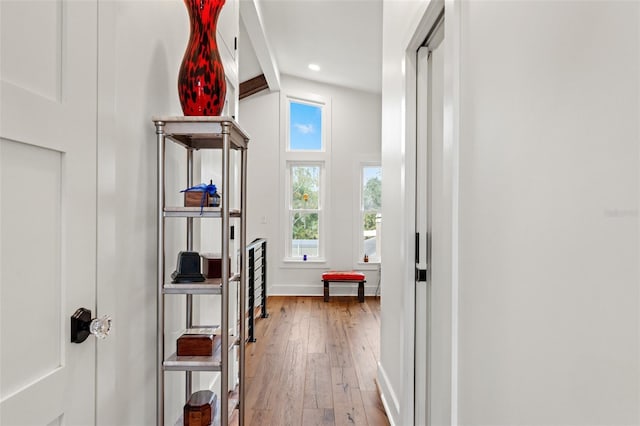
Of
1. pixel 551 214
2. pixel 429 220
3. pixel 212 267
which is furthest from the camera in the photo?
pixel 429 220

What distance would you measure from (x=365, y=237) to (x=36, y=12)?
5.62 m

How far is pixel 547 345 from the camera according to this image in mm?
788

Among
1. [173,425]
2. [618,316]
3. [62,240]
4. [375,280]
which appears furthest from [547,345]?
[375,280]

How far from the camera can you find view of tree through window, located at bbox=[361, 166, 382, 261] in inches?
248

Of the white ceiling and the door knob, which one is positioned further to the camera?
the white ceiling

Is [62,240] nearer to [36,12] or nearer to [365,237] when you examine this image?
[36,12]

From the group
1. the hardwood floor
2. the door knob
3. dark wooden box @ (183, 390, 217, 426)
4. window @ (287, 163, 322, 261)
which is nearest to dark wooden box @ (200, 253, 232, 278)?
dark wooden box @ (183, 390, 217, 426)

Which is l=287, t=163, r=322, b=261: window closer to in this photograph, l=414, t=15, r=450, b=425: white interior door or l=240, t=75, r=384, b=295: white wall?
l=240, t=75, r=384, b=295: white wall

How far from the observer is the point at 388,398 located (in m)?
2.54

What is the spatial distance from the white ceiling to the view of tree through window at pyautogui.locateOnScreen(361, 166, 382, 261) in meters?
1.33

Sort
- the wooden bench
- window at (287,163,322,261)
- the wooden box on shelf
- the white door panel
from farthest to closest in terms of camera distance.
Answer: window at (287,163,322,261) → the wooden bench → the white door panel → the wooden box on shelf

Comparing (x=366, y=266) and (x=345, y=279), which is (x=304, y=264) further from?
(x=366, y=266)

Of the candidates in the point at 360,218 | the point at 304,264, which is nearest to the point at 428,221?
the point at 360,218

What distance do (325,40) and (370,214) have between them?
263 cm
